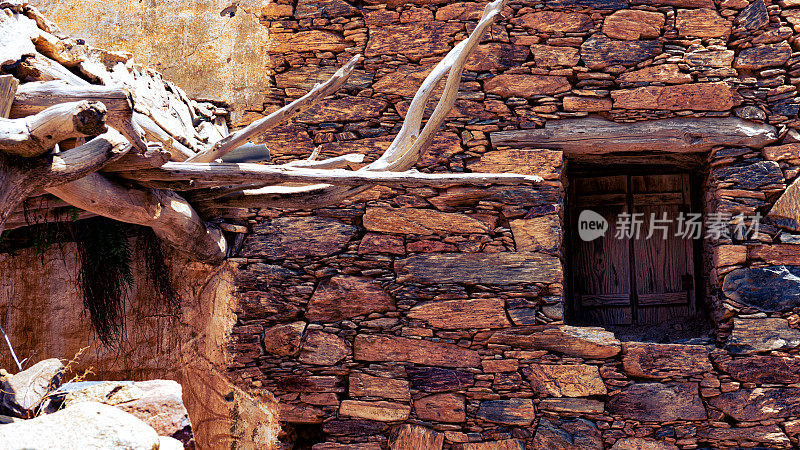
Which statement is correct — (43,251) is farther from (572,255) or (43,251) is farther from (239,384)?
(572,255)

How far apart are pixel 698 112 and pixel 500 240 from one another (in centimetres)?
151

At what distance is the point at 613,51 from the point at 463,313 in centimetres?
198

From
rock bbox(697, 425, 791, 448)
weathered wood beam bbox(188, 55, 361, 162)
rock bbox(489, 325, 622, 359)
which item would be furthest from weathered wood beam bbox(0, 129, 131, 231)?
rock bbox(697, 425, 791, 448)

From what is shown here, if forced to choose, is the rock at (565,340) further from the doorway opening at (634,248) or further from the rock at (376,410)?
the rock at (376,410)

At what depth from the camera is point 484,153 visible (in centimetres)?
465

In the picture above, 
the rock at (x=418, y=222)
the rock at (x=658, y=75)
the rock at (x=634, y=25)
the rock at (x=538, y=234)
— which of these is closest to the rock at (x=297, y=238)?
the rock at (x=418, y=222)

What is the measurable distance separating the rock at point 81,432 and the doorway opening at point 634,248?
323cm

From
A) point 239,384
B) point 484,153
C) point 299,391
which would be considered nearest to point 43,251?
point 239,384

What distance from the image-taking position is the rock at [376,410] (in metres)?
4.45

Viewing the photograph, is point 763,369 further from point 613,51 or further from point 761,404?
point 613,51

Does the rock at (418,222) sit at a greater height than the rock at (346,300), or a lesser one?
greater

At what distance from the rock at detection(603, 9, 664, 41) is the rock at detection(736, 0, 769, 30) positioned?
50cm

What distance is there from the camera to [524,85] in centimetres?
468

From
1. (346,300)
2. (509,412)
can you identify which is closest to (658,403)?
(509,412)
